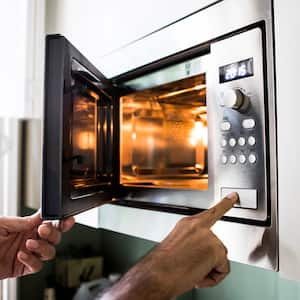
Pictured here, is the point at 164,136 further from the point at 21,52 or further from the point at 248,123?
the point at 21,52

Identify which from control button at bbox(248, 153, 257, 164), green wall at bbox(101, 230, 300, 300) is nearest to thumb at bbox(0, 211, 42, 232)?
control button at bbox(248, 153, 257, 164)

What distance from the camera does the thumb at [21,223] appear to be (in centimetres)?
90

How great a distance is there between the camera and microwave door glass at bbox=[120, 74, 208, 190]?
898mm

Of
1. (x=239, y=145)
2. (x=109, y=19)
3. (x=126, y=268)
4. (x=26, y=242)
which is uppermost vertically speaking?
(x=109, y=19)

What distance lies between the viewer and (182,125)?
0.97 meters

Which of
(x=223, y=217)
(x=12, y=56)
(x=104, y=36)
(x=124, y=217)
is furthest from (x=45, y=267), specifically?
(x=223, y=217)

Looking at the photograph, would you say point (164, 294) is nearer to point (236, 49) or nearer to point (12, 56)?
point (236, 49)

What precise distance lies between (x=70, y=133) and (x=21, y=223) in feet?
1.20

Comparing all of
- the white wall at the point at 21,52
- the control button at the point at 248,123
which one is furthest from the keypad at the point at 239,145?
the white wall at the point at 21,52

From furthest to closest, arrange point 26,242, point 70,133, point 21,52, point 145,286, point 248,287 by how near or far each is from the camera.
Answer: point 21,52 < point 248,287 < point 26,242 < point 70,133 < point 145,286

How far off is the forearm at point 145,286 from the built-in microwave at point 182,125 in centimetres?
14

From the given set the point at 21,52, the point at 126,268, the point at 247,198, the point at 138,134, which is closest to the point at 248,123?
the point at 247,198

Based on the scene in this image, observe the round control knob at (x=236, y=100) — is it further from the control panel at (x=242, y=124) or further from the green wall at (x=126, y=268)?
the green wall at (x=126, y=268)

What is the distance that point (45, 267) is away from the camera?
185 cm
